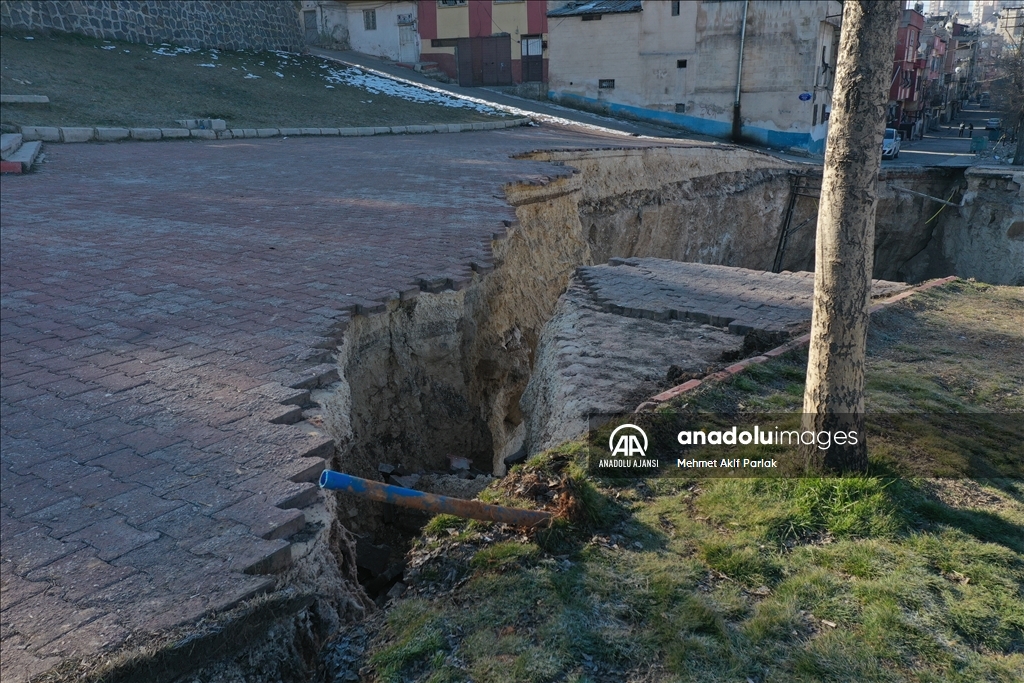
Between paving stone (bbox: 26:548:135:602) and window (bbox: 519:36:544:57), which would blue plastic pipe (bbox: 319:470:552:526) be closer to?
paving stone (bbox: 26:548:135:602)

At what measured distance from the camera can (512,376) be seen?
6.99 m

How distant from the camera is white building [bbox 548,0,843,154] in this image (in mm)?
22828

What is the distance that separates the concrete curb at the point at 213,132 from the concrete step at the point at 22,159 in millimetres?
776

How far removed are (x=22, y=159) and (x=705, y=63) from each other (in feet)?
66.2

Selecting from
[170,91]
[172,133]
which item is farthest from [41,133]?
[170,91]

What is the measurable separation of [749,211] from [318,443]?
16.5 meters

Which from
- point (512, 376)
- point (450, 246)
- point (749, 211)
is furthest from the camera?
point (749, 211)

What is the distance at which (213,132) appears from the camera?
45.8ft

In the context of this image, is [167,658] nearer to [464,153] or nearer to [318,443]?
[318,443]

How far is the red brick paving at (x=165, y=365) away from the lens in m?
2.43

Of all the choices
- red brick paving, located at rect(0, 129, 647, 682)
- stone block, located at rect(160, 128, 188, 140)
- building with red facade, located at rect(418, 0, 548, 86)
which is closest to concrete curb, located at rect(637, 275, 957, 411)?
red brick paving, located at rect(0, 129, 647, 682)

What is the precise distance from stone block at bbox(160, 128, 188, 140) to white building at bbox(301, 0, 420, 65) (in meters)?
16.6

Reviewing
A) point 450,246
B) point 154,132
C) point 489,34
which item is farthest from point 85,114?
point 489,34

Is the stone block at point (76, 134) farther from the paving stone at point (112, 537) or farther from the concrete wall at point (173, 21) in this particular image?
the paving stone at point (112, 537)
